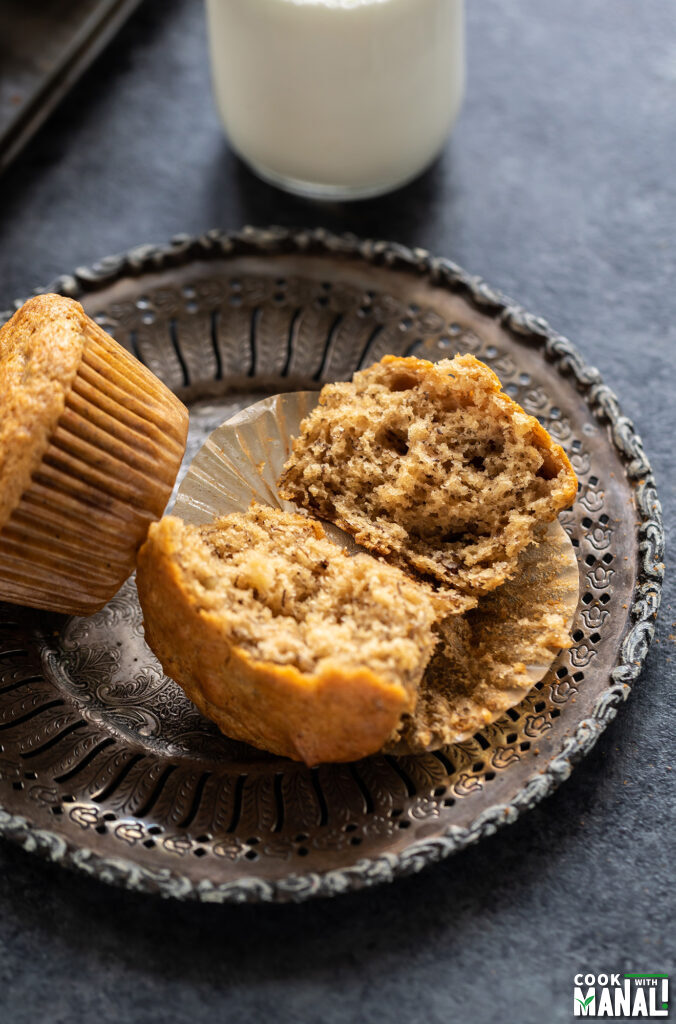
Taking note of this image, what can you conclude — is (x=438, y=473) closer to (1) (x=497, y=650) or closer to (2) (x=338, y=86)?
(1) (x=497, y=650)

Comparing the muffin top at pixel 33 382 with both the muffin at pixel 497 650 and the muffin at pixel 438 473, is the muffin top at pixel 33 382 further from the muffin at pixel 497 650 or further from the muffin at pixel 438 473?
the muffin at pixel 497 650

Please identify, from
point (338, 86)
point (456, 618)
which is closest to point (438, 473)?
point (456, 618)

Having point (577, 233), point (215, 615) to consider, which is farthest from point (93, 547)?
point (577, 233)

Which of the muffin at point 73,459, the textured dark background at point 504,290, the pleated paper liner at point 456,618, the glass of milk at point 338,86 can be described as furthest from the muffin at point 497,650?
the glass of milk at point 338,86

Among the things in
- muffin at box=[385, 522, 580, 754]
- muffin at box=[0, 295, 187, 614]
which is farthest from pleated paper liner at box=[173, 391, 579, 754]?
muffin at box=[0, 295, 187, 614]

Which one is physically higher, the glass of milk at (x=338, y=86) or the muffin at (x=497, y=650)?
the glass of milk at (x=338, y=86)

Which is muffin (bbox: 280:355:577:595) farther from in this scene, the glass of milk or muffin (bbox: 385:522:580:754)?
the glass of milk

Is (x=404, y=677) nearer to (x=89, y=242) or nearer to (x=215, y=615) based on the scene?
(x=215, y=615)
